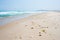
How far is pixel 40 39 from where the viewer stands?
12.7 ft

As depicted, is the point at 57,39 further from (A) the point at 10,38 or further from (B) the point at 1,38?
(B) the point at 1,38

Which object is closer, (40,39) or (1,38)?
(40,39)

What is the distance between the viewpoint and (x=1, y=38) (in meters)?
4.22

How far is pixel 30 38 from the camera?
157 inches

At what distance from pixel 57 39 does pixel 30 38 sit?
89 centimetres

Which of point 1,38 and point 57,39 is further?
point 1,38

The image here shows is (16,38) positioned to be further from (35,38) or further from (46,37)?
(46,37)

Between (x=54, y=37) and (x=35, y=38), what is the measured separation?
647 mm

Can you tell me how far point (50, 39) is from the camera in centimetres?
383

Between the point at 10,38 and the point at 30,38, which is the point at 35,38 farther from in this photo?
the point at 10,38

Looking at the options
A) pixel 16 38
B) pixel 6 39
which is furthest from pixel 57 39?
pixel 6 39

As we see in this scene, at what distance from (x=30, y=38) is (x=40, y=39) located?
349 millimetres

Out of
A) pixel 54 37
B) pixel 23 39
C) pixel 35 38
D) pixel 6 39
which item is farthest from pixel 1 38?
pixel 54 37

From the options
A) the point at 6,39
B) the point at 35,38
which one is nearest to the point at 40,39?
the point at 35,38
